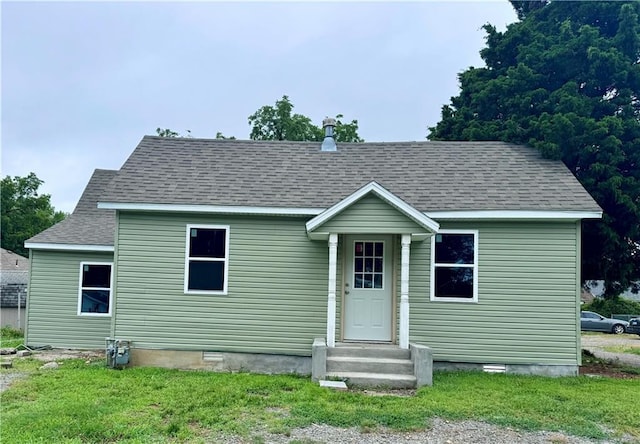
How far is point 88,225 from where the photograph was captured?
1195 cm

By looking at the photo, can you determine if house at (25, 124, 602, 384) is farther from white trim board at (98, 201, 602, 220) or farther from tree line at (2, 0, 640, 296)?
A: tree line at (2, 0, 640, 296)

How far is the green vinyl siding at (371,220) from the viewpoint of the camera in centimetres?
773

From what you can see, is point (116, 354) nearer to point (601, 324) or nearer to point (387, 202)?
point (387, 202)

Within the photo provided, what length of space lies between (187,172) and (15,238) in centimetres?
3358

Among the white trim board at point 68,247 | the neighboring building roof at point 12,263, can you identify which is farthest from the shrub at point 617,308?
the neighboring building roof at point 12,263

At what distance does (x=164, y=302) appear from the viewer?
8.58 metres

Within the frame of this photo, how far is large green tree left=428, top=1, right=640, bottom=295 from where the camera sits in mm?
9867

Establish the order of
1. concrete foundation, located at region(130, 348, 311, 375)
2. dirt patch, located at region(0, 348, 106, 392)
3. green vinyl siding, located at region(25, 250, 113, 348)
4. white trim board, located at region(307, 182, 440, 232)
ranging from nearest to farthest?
dirt patch, located at region(0, 348, 106, 392) < white trim board, located at region(307, 182, 440, 232) < concrete foundation, located at region(130, 348, 311, 375) < green vinyl siding, located at region(25, 250, 113, 348)

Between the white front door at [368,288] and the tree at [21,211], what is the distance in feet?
116

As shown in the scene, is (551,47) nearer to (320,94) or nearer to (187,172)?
(187,172)

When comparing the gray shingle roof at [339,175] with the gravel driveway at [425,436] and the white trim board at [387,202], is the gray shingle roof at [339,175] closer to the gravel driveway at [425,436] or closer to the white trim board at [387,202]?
the white trim board at [387,202]

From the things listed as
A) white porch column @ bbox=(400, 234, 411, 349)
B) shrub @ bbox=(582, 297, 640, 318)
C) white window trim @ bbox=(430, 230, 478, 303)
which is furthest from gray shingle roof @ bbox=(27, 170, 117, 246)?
shrub @ bbox=(582, 297, 640, 318)

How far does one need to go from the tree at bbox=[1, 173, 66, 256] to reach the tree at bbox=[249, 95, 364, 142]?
69.2 ft

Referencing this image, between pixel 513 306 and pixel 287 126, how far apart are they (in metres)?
21.4
